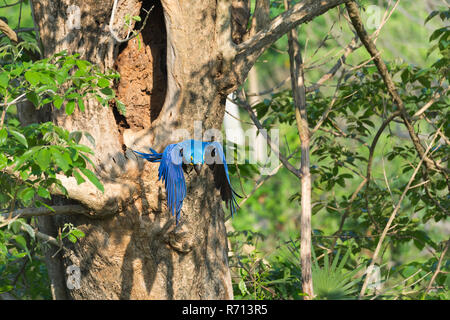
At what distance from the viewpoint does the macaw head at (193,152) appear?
100 inches

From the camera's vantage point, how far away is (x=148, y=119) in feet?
9.44

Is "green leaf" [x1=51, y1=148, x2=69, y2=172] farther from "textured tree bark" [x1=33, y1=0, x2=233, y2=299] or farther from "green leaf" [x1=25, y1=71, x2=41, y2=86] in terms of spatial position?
"textured tree bark" [x1=33, y1=0, x2=233, y2=299]

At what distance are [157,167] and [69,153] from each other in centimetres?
76

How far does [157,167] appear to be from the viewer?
107 inches

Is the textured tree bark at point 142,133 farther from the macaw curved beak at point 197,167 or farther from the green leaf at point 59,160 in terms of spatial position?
the green leaf at point 59,160

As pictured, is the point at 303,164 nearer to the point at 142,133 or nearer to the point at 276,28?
the point at 276,28

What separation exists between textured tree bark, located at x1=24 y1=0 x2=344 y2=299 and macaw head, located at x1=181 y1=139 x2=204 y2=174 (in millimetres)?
122

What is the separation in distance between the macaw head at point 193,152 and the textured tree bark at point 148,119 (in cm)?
12

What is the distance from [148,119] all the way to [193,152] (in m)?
0.44

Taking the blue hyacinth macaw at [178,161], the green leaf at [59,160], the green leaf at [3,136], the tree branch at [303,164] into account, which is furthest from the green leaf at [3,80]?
the tree branch at [303,164]

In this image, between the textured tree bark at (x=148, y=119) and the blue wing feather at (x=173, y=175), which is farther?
the textured tree bark at (x=148, y=119)

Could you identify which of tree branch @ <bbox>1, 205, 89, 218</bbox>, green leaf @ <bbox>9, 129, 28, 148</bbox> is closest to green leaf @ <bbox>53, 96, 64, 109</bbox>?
green leaf @ <bbox>9, 129, 28, 148</bbox>
